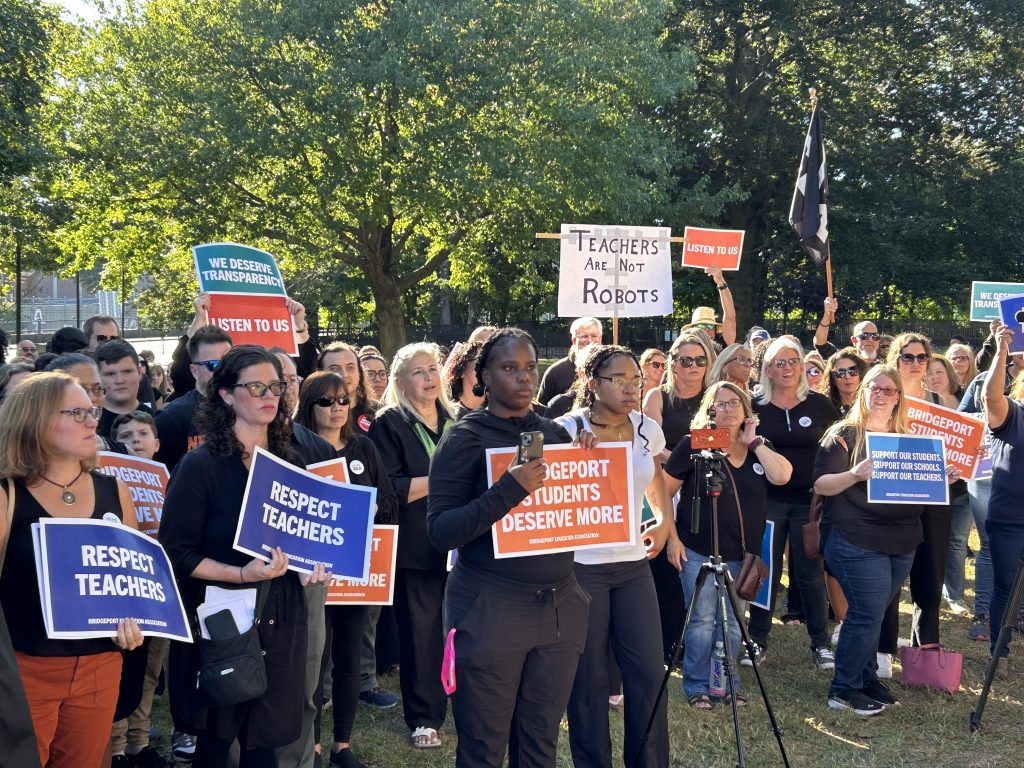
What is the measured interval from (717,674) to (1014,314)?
3001 mm

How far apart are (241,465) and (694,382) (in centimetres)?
408

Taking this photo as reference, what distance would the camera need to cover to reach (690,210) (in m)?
30.5

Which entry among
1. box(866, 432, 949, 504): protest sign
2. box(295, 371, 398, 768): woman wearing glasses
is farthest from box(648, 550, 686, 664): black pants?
box(295, 371, 398, 768): woman wearing glasses

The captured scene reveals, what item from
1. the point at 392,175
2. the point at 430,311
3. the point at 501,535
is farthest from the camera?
the point at 430,311

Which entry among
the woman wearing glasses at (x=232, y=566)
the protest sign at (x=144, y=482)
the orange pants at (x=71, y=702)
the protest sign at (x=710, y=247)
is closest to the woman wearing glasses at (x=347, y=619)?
the protest sign at (x=144, y=482)

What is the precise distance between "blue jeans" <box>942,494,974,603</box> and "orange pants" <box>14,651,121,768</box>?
22.9 feet

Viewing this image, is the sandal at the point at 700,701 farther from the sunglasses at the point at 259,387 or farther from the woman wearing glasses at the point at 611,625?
the sunglasses at the point at 259,387

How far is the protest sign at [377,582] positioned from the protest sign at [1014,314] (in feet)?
13.6

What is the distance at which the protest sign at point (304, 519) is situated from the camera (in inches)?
152

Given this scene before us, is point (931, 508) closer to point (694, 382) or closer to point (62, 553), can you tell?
point (694, 382)

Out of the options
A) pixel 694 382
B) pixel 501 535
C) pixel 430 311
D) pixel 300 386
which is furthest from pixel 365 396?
pixel 430 311

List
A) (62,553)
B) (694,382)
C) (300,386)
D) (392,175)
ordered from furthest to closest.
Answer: (392,175) → (694,382) → (300,386) → (62,553)

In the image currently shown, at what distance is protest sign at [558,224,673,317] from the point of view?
9922 millimetres

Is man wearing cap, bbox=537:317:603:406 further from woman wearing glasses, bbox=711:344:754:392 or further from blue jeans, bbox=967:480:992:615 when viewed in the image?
blue jeans, bbox=967:480:992:615
